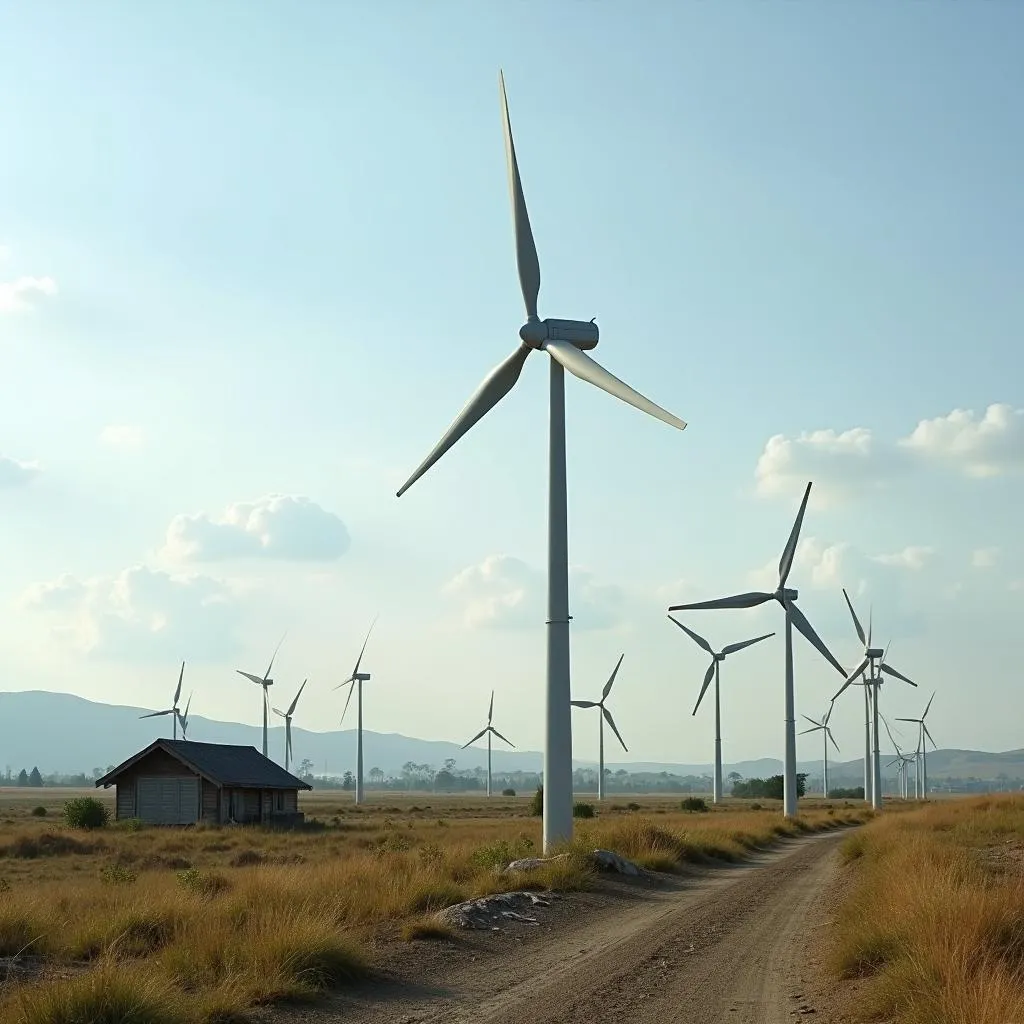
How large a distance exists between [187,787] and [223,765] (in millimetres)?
2809

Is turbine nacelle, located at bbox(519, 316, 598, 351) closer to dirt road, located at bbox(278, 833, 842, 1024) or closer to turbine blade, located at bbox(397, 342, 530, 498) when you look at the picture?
turbine blade, located at bbox(397, 342, 530, 498)

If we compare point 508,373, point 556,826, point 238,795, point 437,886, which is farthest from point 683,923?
point 238,795

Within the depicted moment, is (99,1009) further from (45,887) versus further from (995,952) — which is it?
(45,887)

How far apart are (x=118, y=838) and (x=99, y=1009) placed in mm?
41518

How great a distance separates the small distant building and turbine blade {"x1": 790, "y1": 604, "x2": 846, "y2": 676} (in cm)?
3131

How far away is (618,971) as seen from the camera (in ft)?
52.4

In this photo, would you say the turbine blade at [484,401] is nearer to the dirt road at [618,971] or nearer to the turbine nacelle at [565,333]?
the turbine nacelle at [565,333]

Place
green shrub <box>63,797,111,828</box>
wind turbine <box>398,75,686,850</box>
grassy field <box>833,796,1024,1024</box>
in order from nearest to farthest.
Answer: grassy field <box>833,796,1024,1024</box> < wind turbine <box>398,75,686,850</box> < green shrub <box>63,797,111,828</box>

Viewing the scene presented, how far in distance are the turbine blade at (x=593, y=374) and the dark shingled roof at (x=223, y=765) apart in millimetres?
33621

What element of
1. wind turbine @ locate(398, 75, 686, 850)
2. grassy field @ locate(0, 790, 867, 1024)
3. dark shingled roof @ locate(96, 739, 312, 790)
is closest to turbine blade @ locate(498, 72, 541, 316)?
wind turbine @ locate(398, 75, 686, 850)

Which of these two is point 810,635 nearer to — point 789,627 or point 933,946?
point 789,627

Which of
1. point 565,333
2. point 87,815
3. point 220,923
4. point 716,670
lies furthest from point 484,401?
point 716,670

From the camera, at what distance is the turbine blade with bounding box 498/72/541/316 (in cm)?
3509

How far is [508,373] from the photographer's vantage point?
3516 cm
